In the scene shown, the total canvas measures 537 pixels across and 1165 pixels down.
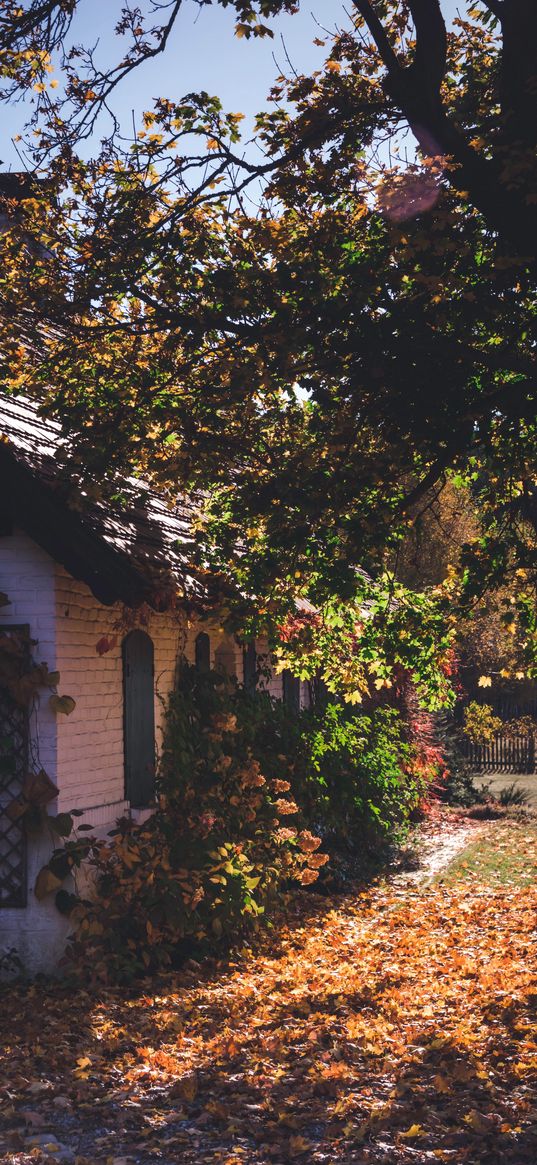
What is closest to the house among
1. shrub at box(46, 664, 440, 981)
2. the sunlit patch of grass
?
shrub at box(46, 664, 440, 981)

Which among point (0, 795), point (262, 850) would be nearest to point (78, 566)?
point (0, 795)

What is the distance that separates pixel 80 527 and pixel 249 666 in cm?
589

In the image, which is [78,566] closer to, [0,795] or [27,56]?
[0,795]

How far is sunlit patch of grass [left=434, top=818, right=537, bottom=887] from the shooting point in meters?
13.7

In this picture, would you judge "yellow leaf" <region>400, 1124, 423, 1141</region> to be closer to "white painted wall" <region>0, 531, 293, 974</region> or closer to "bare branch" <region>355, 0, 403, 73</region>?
"white painted wall" <region>0, 531, 293, 974</region>

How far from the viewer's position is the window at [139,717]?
9891 millimetres

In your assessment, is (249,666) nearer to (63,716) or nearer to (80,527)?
(63,716)

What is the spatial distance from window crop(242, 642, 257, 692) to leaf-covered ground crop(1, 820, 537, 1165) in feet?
12.7

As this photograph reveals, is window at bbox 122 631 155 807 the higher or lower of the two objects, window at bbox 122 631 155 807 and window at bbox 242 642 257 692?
the lower

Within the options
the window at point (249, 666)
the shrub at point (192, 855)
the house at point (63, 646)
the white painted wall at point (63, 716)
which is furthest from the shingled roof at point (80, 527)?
the window at point (249, 666)

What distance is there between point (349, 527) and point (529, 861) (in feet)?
27.6

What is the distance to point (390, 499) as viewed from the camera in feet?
29.2

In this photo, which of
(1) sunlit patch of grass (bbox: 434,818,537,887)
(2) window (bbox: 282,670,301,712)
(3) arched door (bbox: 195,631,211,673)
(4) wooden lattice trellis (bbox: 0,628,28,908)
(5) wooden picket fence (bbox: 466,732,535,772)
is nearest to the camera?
(4) wooden lattice trellis (bbox: 0,628,28,908)

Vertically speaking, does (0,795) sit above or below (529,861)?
above
